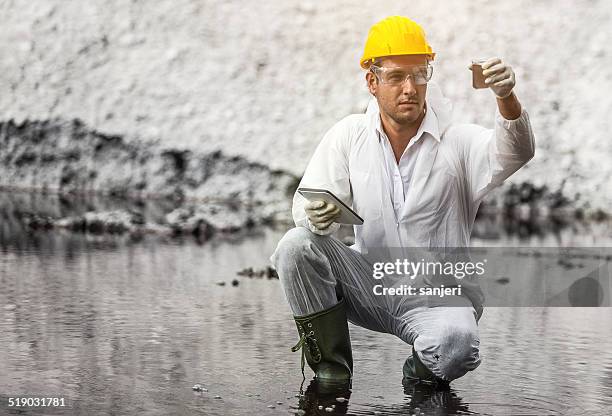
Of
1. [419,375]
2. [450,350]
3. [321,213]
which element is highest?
[321,213]

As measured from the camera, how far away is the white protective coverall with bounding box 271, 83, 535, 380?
3891 mm

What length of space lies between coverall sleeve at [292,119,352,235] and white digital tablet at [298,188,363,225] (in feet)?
0.32

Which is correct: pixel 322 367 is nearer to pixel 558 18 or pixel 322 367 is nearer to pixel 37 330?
pixel 37 330

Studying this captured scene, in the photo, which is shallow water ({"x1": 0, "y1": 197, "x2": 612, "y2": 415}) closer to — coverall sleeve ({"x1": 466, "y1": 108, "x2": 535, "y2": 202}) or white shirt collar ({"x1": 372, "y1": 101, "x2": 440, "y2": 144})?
coverall sleeve ({"x1": 466, "y1": 108, "x2": 535, "y2": 202})

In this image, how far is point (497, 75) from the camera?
3518 millimetres

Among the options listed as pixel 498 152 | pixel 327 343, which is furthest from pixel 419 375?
pixel 498 152

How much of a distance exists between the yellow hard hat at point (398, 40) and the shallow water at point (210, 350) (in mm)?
1051

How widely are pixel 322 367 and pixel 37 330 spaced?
124cm

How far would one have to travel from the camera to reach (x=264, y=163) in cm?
920

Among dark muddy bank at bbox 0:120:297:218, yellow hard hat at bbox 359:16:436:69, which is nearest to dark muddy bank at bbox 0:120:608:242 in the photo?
dark muddy bank at bbox 0:120:297:218

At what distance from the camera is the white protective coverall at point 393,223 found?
12.8 ft

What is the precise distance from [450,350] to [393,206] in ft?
1.64

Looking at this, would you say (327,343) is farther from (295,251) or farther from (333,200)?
(333,200)

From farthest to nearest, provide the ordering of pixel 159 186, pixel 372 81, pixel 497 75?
pixel 159 186
pixel 372 81
pixel 497 75
